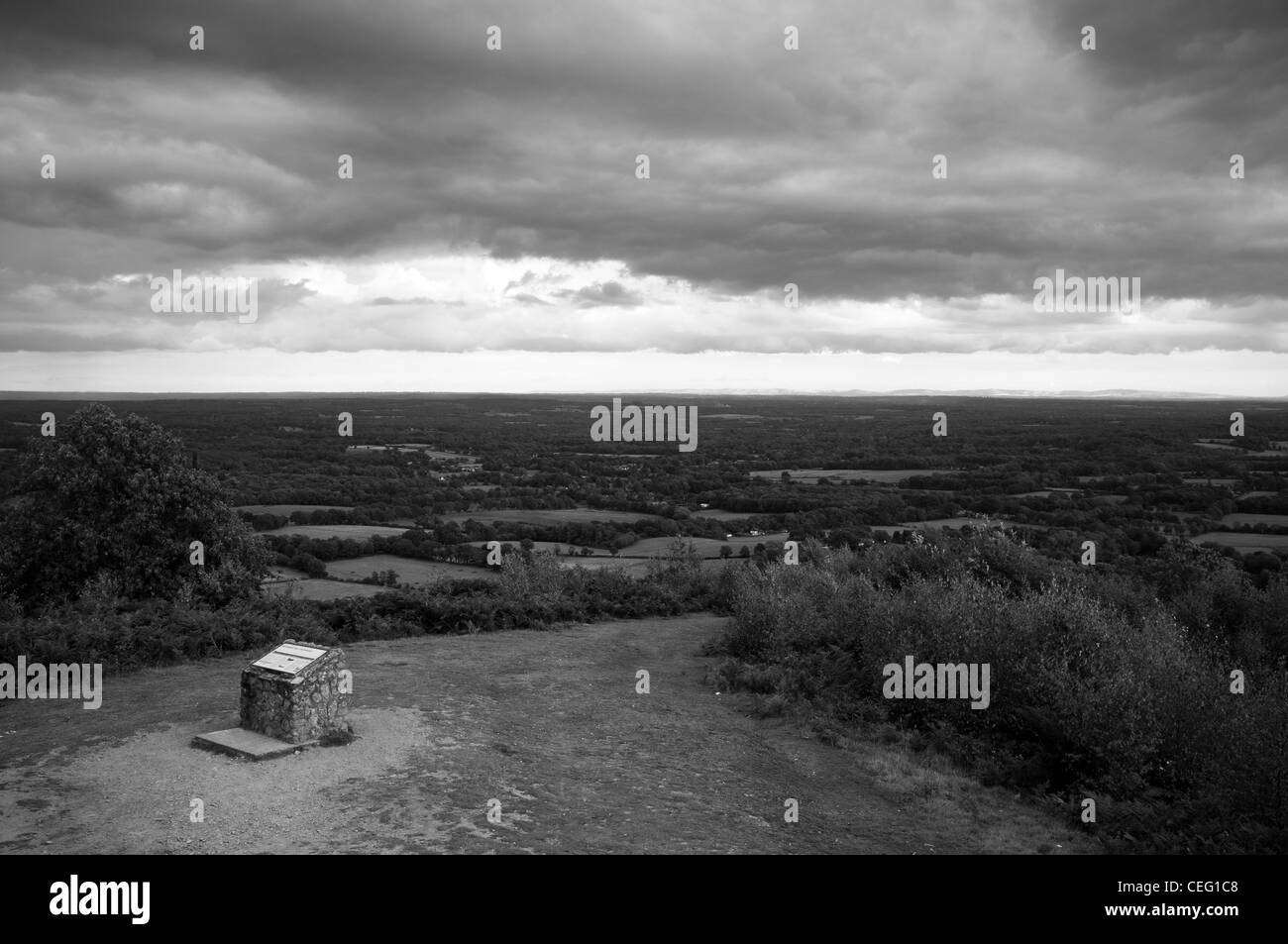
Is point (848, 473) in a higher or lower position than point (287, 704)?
lower

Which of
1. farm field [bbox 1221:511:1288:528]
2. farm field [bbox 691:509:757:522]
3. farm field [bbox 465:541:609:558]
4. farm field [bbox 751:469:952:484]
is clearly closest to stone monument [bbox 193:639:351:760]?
farm field [bbox 465:541:609:558]

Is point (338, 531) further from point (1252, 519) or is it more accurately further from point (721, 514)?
point (1252, 519)

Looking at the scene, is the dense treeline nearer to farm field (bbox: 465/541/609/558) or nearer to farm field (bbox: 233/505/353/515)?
farm field (bbox: 465/541/609/558)

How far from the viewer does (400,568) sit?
34.2 meters

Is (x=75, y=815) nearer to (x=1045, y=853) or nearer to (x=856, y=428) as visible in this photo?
(x=1045, y=853)

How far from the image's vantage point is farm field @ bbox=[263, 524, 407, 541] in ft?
136

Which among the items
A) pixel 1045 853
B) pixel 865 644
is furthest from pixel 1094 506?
pixel 1045 853

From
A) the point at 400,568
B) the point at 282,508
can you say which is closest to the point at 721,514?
the point at 400,568

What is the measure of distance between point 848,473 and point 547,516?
27.5 metres

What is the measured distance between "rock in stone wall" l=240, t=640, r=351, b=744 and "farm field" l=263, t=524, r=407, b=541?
28.7 meters

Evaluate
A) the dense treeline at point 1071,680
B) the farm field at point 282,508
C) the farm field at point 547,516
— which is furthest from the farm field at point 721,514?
the dense treeline at point 1071,680

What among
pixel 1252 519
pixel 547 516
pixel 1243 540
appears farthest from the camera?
pixel 547 516

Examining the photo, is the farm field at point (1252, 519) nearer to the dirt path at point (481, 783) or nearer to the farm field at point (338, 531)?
the dirt path at point (481, 783)
